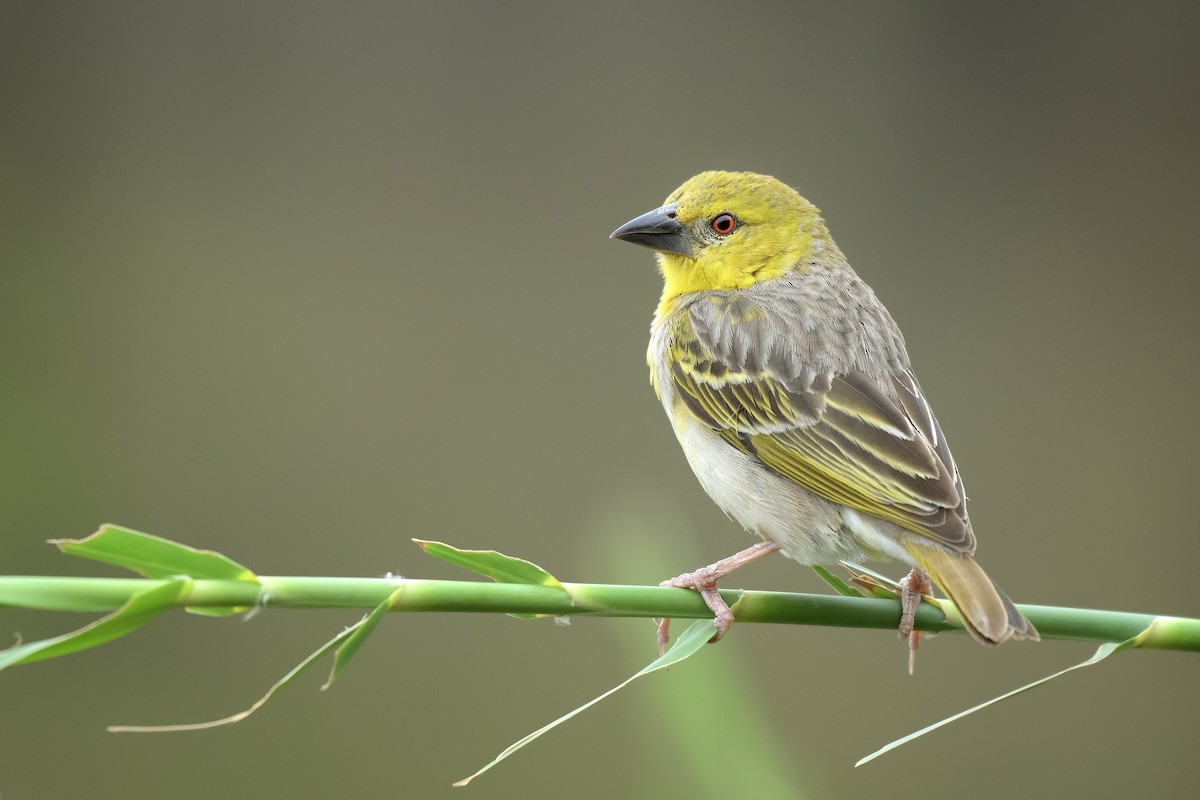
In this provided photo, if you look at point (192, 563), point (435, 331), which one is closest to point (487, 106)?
point (435, 331)

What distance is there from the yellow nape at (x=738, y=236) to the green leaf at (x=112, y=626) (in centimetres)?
190

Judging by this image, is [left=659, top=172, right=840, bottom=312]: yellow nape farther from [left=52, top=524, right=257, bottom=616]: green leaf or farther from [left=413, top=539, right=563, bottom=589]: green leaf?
[left=52, top=524, right=257, bottom=616]: green leaf

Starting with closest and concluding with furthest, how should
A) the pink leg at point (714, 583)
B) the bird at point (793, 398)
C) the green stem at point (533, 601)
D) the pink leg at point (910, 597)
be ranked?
1. the green stem at point (533, 601)
2. the pink leg at point (714, 583)
3. the pink leg at point (910, 597)
4. the bird at point (793, 398)

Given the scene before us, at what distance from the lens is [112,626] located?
2.98 ft

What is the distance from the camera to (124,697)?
4430mm

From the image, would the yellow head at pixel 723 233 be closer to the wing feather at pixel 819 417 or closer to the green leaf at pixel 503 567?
the wing feather at pixel 819 417

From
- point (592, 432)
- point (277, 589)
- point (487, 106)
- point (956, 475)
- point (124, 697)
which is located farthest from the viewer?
point (487, 106)

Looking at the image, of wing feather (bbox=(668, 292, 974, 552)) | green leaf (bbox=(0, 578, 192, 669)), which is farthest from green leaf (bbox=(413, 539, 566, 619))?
wing feather (bbox=(668, 292, 974, 552))

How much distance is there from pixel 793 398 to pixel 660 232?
0.58m

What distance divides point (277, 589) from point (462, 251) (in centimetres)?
415

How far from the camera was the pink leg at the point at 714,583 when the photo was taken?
1382 mm

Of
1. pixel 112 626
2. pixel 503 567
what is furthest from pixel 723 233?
pixel 112 626

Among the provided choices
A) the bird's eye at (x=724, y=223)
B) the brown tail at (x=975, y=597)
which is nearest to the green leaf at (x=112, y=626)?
the brown tail at (x=975, y=597)

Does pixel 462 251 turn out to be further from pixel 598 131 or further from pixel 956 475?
pixel 956 475
